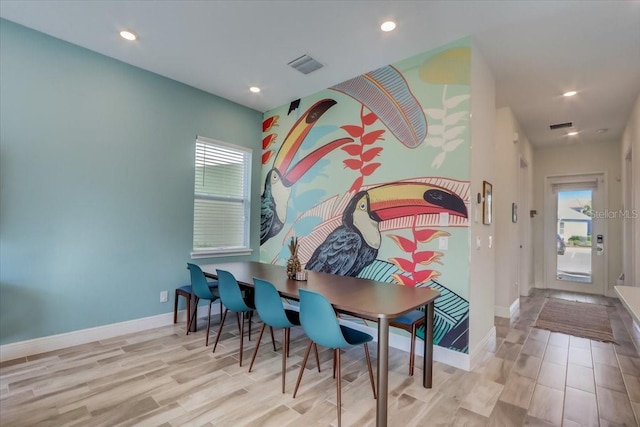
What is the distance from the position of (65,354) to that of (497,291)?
17.0ft

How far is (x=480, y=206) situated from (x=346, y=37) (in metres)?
2.10

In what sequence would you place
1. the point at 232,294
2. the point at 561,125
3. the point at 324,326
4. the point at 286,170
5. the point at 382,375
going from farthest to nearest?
the point at 561,125
the point at 286,170
the point at 232,294
the point at 324,326
the point at 382,375

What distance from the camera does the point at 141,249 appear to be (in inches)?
138

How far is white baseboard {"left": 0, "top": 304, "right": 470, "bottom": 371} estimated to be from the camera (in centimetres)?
270

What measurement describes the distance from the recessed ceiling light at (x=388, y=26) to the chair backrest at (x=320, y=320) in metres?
2.36

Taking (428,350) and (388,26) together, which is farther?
(388,26)

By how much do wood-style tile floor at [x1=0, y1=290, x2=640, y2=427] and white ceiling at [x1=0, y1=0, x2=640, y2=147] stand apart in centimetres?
300

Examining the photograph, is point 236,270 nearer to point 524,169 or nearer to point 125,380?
point 125,380

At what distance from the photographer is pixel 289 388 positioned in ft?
7.59

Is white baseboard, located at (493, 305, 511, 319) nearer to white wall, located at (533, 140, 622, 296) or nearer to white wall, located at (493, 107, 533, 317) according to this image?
white wall, located at (493, 107, 533, 317)

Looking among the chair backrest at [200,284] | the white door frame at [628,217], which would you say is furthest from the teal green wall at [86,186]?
the white door frame at [628,217]

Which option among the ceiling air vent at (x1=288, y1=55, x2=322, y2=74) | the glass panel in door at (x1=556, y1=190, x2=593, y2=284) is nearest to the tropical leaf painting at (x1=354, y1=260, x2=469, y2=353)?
the ceiling air vent at (x1=288, y1=55, x2=322, y2=74)

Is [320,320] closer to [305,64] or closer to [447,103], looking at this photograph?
[447,103]

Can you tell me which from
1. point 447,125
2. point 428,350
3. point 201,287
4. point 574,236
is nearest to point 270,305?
point 201,287
